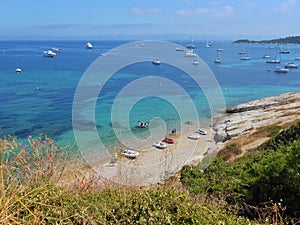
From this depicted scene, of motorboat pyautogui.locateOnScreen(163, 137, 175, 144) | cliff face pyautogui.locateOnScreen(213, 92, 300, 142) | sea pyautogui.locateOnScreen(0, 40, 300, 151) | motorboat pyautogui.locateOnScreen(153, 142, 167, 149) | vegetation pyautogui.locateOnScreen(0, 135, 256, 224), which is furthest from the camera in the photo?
sea pyautogui.locateOnScreen(0, 40, 300, 151)

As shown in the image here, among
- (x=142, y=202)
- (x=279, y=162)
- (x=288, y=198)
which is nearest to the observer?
(x=142, y=202)

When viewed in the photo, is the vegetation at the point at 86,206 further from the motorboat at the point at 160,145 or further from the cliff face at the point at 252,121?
the cliff face at the point at 252,121

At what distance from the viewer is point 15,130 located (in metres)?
23.5

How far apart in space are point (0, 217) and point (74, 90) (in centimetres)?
3964

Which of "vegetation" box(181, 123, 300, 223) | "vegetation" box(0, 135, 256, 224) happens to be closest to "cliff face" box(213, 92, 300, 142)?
"vegetation" box(181, 123, 300, 223)

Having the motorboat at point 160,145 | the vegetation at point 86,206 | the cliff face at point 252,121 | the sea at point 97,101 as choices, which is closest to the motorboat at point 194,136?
the cliff face at point 252,121

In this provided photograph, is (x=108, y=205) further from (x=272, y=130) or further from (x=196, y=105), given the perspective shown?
(x=196, y=105)

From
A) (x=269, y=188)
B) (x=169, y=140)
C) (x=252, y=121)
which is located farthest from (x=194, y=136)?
(x=269, y=188)

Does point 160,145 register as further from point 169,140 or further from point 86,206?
point 86,206

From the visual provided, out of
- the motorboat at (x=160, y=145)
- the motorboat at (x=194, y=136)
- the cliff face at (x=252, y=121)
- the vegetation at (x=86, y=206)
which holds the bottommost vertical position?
the motorboat at (x=194, y=136)

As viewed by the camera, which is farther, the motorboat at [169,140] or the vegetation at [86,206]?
the motorboat at [169,140]

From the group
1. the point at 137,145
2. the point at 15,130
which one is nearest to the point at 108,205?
the point at 137,145

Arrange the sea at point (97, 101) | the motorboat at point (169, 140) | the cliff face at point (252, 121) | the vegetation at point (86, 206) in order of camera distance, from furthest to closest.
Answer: the sea at point (97, 101) → the cliff face at point (252, 121) → the motorboat at point (169, 140) → the vegetation at point (86, 206)

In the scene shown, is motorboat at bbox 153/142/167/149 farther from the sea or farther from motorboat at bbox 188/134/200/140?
motorboat at bbox 188/134/200/140
